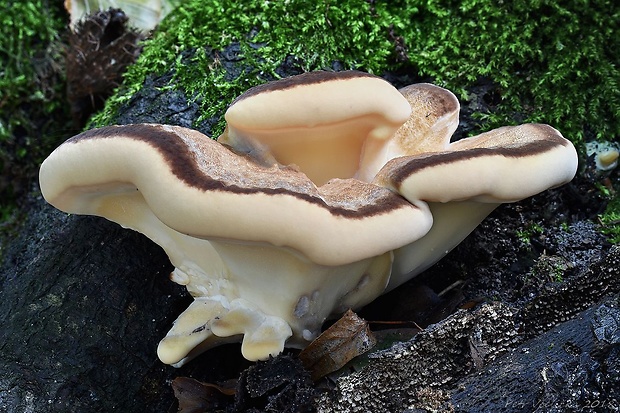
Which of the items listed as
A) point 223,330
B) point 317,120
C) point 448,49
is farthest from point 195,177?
point 448,49

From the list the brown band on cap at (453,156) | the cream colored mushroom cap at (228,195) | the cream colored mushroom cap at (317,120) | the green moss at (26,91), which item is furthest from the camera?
the green moss at (26,91)

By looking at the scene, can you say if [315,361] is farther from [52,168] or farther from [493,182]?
[52,168]

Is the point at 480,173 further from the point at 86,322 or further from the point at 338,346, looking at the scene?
the point at 86,322

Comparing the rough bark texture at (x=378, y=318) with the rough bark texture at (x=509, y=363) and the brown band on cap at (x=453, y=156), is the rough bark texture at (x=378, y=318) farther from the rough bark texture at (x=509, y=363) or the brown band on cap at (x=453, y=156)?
the brown band on cap at (x=453, y=156)

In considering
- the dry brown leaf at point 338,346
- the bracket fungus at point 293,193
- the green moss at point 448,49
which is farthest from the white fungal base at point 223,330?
the green moss at point 448,49

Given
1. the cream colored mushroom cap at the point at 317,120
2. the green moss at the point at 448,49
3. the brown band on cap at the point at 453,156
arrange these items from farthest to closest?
the green moss at the point at 448,49
the cream colored mushroom cap at the point at 317,120
the brown band on cap at the point at 453,156

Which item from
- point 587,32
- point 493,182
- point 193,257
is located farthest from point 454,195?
point 587,32

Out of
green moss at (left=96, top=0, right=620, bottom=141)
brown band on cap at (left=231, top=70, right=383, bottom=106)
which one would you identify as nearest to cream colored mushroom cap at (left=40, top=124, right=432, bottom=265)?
brown band on cap at (left=231, top=70, right=383, bottom=106)
